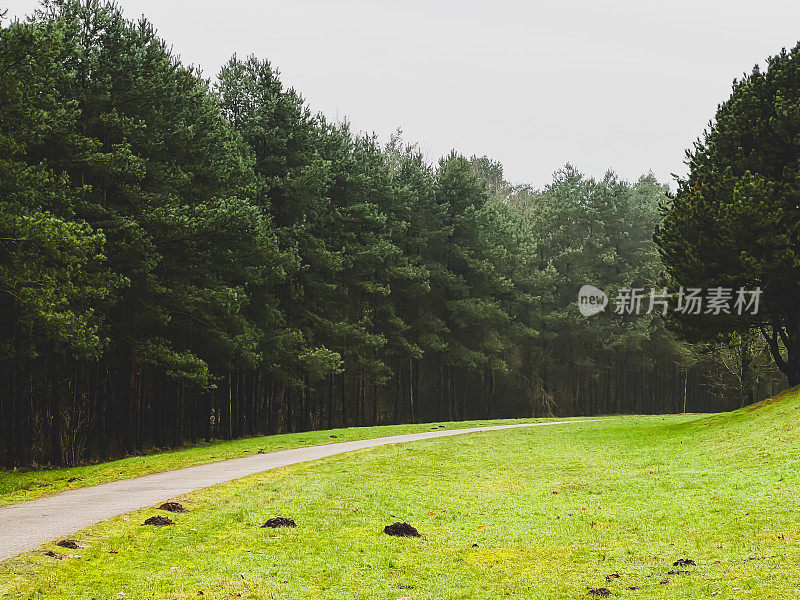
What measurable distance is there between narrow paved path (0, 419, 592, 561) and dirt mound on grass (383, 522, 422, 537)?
4427 mm

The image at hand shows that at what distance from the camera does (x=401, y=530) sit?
11.2 metres

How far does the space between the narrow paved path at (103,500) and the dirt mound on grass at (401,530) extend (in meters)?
4.43

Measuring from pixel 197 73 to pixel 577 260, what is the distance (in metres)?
36.2

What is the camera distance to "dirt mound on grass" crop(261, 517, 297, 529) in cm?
1114

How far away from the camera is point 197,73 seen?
126 feet

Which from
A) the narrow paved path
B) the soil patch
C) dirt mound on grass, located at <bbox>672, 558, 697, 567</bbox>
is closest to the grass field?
dirt mound on grass, located at <bbox>672, 558, 697, 567</bbox>

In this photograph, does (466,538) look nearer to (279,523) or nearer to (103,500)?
(279,523)

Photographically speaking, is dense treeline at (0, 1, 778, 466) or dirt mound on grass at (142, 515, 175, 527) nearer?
dirt mound on grass at (142, 515, 175, 527)

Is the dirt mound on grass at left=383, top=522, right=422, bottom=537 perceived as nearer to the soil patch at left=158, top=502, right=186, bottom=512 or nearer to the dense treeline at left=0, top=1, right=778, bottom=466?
the soil patch at left=158, top=502, right=186, bottom=512

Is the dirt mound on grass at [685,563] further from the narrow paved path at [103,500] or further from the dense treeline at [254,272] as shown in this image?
the dense treeline at [254,272]

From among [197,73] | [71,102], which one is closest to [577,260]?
[197,73]

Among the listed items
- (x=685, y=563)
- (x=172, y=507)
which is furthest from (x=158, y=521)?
(x=685, y=563)

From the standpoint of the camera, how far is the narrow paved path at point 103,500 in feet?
33.6

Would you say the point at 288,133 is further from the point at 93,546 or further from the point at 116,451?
the point at 93,546
